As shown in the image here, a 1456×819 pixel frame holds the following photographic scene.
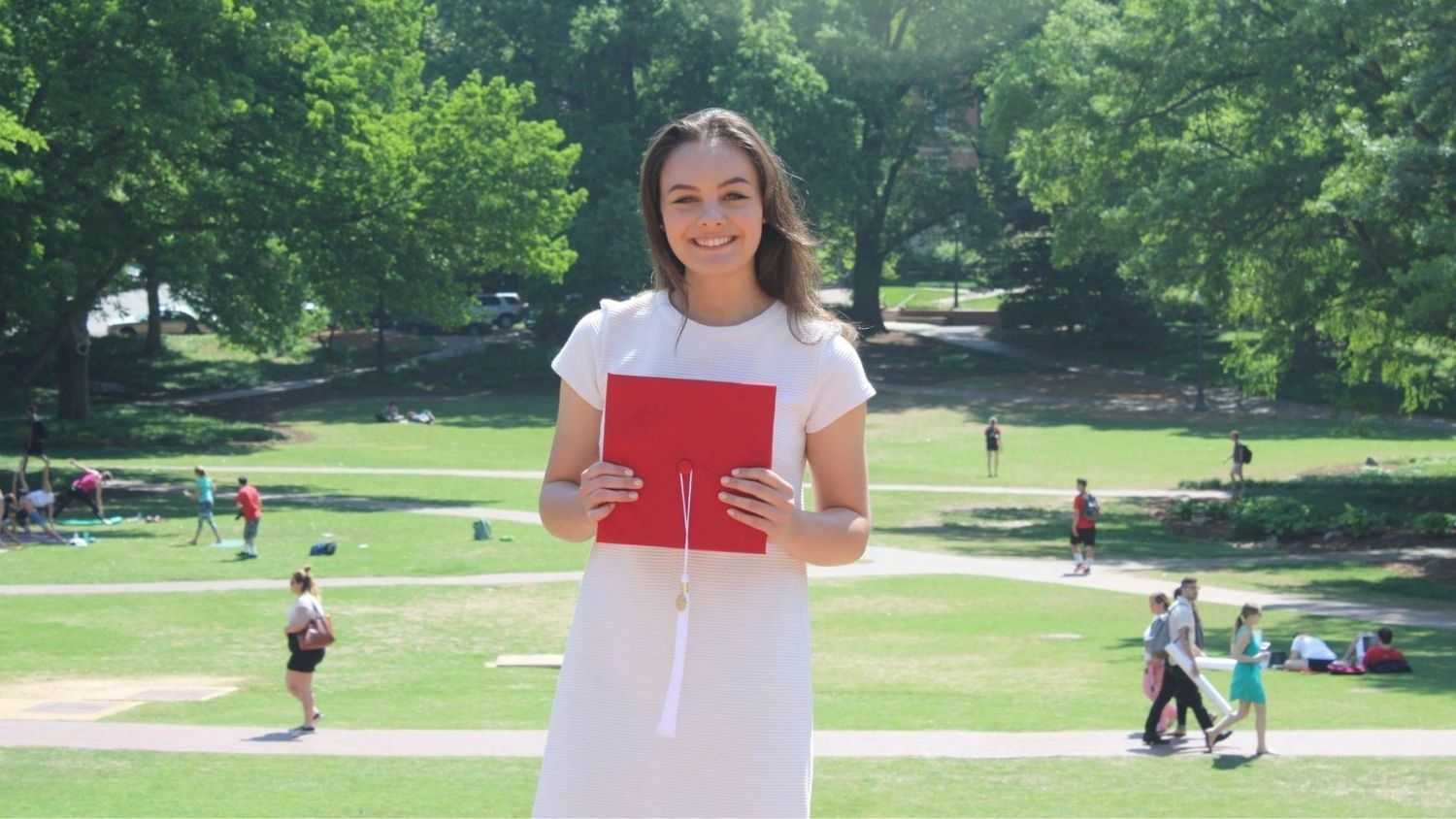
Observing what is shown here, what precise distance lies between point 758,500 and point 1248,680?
38.6 ft

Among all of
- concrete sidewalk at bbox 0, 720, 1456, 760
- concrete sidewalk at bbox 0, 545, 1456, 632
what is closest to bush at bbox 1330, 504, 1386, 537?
concrete sidewalk at bbox 0, 545, 1456, 632

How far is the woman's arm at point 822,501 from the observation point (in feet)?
10.7

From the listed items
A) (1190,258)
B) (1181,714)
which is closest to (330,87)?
(1190,258)

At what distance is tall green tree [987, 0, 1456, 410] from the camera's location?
26203 mm

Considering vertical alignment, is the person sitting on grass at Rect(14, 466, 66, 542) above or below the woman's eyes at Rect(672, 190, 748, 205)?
below

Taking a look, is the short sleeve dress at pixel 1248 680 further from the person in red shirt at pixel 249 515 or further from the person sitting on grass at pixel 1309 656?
the person in red shirt at pixel 249 515

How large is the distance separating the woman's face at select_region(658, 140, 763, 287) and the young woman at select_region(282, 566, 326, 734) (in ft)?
39.1

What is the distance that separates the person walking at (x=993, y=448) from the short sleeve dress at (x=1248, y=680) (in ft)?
94.2

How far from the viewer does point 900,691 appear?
17.6 metres

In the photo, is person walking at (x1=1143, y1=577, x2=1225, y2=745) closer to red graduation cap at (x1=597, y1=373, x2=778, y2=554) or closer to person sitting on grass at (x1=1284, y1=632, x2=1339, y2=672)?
person sitting on grass at (x1=1284, y1=632, x2=1339, y2=672)

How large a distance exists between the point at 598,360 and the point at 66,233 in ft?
106

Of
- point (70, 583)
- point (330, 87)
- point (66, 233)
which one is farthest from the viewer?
point (330, 87)

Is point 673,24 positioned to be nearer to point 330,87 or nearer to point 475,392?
point 475,392

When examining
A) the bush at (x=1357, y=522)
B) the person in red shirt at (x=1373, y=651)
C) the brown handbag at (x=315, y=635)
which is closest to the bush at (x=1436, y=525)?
the bush at (x=1357, y=522)
